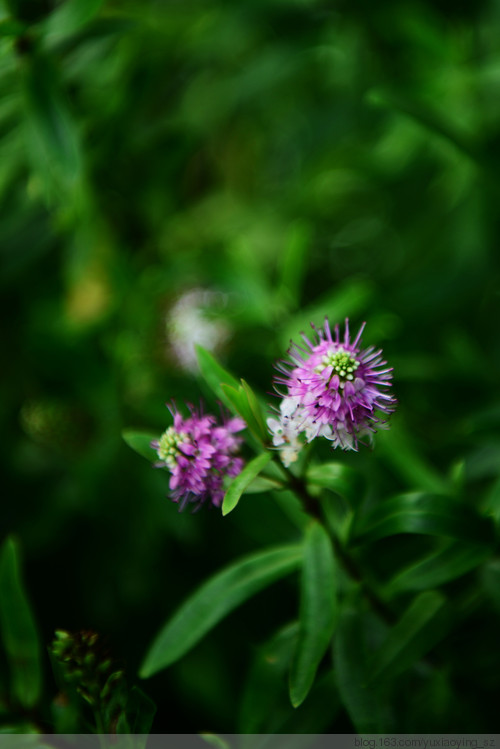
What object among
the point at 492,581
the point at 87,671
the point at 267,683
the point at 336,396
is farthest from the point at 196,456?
the point at 492,581

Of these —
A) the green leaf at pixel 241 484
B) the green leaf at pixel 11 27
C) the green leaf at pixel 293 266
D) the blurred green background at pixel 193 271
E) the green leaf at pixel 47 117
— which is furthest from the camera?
the green leaf at pixel 293 266

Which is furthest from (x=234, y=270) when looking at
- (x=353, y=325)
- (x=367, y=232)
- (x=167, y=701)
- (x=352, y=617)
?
(x=167, y=701)

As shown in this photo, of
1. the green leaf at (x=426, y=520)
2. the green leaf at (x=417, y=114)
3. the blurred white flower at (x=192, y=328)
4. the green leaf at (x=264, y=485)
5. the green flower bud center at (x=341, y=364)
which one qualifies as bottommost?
the green leaf at (x=426, y=520)

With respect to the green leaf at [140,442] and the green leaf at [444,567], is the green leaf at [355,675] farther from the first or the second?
the green leaf at [140,442]

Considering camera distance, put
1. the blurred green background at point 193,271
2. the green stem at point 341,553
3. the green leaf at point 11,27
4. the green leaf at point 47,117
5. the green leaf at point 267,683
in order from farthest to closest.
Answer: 1. the blurred green background at point 193,271
2. the green leaf at point 47,117
3. the green leaf at point 11,27
4. the green leaf at point 267,683
5. the green stem at point 341,553

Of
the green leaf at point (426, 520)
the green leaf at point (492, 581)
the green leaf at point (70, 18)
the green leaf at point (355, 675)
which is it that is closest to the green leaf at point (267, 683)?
the green leaf at point (355, 675)

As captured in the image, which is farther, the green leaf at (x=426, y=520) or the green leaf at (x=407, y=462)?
the green leaf at (x=407, y=462)
